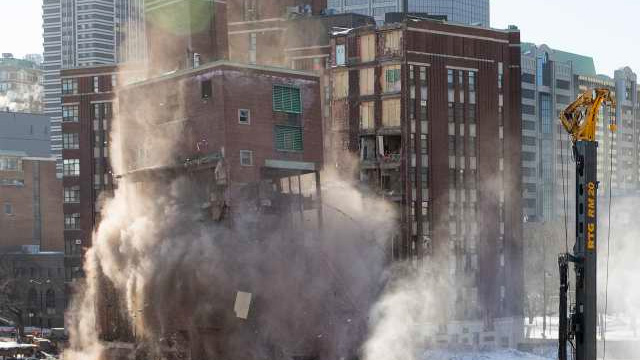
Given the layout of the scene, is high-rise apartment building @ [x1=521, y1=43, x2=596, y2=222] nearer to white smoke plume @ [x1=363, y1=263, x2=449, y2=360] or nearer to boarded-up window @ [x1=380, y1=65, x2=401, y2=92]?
white smoke plume @ [x1=363, y1=263, x2=449, y2=360]

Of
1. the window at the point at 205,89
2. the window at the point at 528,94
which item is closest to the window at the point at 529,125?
the window at the point at 528,94

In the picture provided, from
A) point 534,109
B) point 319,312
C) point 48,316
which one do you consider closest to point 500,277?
point 319,312

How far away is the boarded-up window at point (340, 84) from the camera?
101 metres

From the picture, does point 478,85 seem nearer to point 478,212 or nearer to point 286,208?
point 478,212

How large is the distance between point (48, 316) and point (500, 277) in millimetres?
61538

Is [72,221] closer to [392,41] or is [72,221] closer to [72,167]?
[72,167]

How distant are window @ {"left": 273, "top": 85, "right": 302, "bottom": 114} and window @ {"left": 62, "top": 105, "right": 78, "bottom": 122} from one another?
6406 cm

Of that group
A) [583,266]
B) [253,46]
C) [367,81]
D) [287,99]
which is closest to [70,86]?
[253,46]

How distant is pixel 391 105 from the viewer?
325ft

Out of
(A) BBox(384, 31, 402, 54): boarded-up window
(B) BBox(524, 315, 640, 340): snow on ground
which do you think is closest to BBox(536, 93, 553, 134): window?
(B) BBox(524, 315, 640, 340): snow on ground

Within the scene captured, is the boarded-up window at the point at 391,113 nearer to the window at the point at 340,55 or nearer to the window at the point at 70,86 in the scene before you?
the window at the point at 340,55

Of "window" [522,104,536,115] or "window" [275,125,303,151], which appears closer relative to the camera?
"window" [275,125,303,151]

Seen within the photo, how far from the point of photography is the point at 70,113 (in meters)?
127

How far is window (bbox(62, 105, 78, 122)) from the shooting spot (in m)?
127
